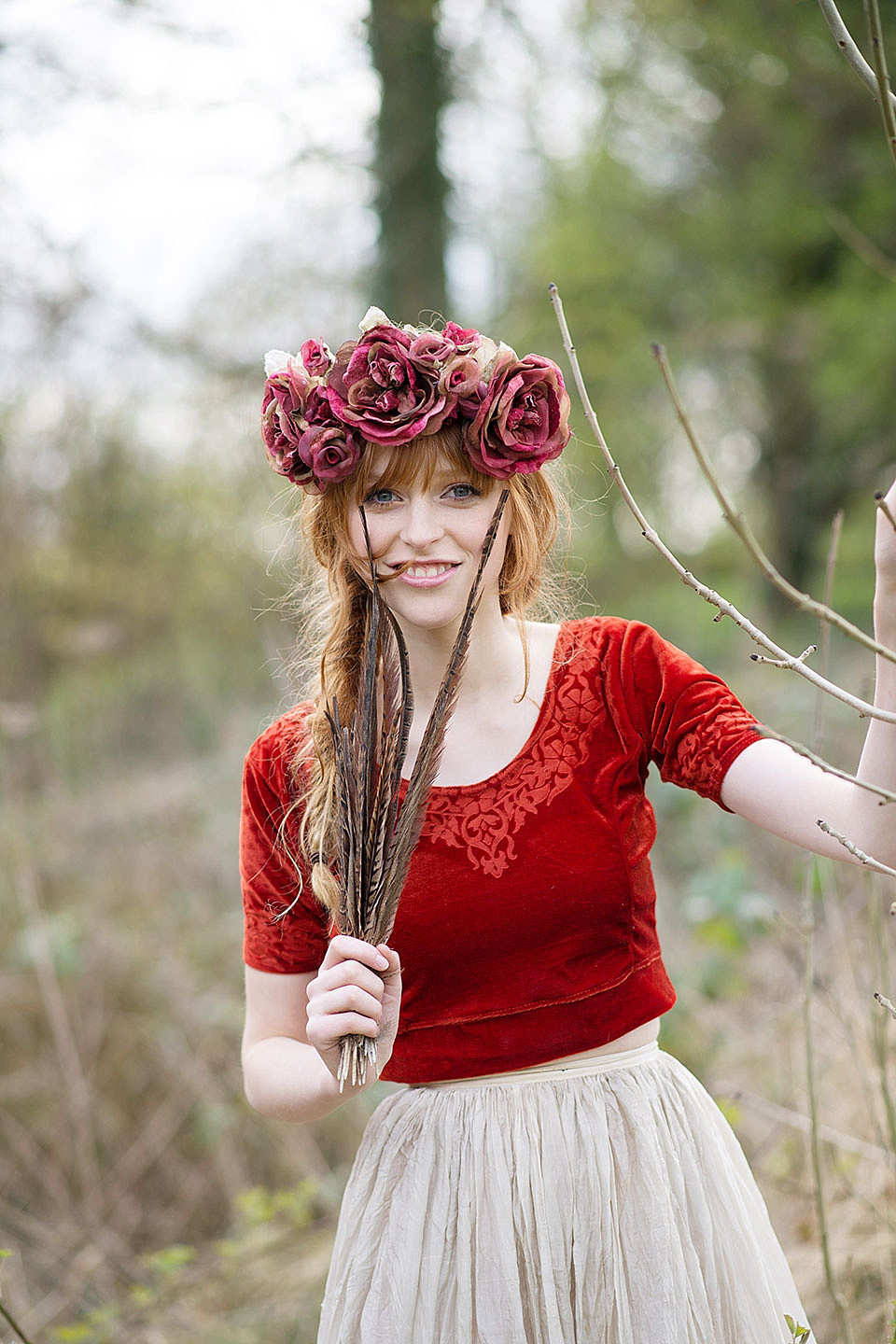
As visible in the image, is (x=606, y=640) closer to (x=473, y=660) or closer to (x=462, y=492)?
(x=473, y=660)

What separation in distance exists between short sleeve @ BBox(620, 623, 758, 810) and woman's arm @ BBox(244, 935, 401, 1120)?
1.65ft

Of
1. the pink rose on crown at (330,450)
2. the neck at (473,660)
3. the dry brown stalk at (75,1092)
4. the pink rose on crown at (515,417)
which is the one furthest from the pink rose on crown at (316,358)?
the dry brown stalk at (75,1092)

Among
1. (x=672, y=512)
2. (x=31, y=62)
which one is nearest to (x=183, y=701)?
(x=31, y=62)

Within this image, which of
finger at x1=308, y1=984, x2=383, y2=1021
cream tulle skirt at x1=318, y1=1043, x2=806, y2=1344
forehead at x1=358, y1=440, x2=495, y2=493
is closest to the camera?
finger at x1=308, y1=984, x2=383, y2=1021

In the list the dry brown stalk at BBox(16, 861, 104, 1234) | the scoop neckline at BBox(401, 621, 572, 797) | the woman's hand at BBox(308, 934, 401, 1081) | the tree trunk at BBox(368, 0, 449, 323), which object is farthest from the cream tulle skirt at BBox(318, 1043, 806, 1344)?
the tree trunk at BBox(368, 0, 449, 323)

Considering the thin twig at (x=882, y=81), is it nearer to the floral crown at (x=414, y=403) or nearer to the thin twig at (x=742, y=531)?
the thin twig at (x=742, y=531)

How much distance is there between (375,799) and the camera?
1446 millimetres

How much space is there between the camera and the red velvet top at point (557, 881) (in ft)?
5.32

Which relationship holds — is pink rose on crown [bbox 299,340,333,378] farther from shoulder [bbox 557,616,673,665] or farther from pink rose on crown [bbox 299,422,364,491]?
shoulder [bbox 557,616,673,665]

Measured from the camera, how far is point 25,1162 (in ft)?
12.3

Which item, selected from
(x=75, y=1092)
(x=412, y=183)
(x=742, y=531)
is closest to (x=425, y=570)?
(x=742, y=531)

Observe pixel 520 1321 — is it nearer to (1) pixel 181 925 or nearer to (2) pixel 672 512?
(1) pixel 181 925

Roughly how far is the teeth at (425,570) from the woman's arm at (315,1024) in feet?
1.71

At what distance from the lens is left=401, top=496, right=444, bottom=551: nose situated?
5.28 feet
